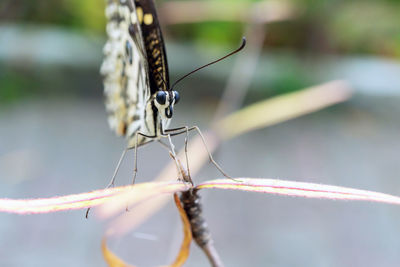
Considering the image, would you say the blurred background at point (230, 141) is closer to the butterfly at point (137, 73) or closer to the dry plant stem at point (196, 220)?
the butterfly at point (137, 73)

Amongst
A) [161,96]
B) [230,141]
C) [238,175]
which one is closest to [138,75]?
[161,96]

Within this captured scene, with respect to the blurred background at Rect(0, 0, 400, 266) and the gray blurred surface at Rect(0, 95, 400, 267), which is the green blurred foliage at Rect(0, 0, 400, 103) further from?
the gray blurred surface at Rect(0, 95, 400, 267)

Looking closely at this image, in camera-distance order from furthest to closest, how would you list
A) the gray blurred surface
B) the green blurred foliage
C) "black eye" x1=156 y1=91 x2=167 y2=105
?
the green blurred foliage, the gray blurred surface, "black eye" x1=156 y1=91 x2=167 y2=105

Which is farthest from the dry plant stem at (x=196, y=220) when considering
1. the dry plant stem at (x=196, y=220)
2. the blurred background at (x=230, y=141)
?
the blurred background at (x=230, y=141)

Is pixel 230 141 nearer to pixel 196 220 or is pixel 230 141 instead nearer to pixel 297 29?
pixel 297 29

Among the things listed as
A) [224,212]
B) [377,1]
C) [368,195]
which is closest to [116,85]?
[368,195]

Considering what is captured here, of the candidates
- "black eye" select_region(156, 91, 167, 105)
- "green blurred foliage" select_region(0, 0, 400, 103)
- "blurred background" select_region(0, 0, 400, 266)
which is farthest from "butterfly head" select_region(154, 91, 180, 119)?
"green blurred foliage" select_region(0, 0, 400, 103)
